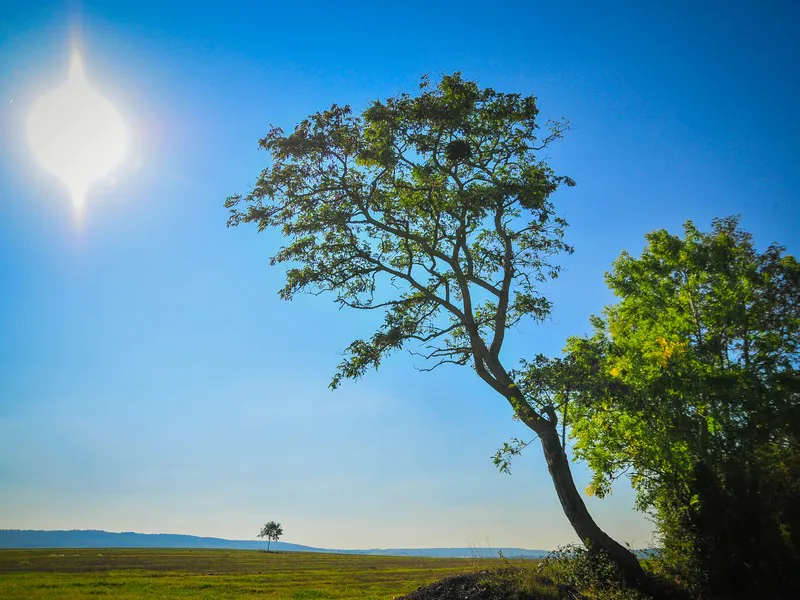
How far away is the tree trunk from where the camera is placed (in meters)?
12.2

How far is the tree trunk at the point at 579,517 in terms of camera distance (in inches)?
480

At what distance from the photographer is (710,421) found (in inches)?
718

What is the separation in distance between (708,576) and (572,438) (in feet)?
16.4

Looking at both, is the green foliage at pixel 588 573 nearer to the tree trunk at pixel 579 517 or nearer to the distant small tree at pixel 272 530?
the tree trunk at pixel 579 517

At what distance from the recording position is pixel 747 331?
2338cm

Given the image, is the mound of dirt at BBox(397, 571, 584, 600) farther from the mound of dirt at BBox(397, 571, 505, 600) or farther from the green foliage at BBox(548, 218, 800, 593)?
the green foliage at BBox(548, 218, 800, 593)

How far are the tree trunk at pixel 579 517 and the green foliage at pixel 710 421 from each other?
1.46m

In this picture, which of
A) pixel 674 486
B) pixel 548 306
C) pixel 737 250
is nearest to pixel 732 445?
pixel 674 486

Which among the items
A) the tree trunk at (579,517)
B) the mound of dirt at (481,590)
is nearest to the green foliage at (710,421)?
the tree trunk at (579,517)

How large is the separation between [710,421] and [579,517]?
8980mm

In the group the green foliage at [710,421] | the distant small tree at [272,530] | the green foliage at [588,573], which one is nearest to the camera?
the green foliage at [588,573]

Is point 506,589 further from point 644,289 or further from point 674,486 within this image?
point 644,289

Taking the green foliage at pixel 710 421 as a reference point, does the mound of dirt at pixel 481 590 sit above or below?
below

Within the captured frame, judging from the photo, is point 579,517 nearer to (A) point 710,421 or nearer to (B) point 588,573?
(B) point 588,573
